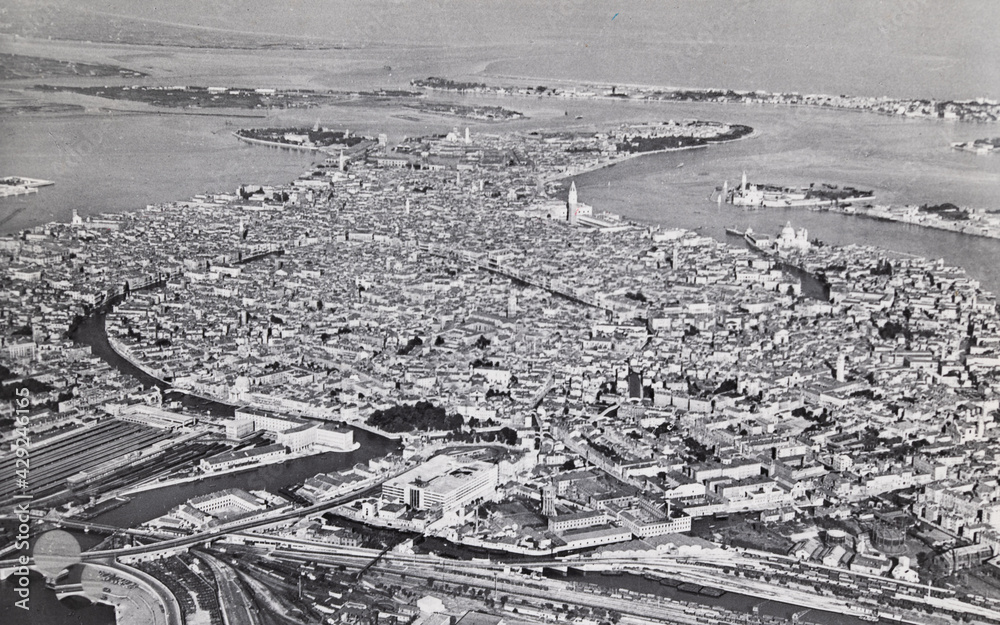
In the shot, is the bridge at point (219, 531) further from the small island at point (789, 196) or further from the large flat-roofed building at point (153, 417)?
the small island at point (789, 196)

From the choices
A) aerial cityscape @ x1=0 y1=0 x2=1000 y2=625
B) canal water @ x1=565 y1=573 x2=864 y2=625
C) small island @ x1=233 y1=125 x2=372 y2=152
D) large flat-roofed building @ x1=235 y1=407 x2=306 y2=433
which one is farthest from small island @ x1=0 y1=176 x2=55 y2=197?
canal water @ x1=565 y1=573 x2=864 y2=625

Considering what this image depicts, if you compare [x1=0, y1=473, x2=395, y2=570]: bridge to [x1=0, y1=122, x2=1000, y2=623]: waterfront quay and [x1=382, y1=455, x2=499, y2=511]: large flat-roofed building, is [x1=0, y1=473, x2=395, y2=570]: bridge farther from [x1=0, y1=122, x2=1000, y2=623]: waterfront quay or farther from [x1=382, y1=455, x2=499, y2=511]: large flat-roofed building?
[x1=382, y1=455, x2=499, y2=511]: large flat-roofed building

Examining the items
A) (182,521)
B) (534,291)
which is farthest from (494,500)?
(534,291)

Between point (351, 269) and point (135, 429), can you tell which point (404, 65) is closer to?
point (351, 269)

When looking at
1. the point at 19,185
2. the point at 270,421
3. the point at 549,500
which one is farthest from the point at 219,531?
the point at 19,185

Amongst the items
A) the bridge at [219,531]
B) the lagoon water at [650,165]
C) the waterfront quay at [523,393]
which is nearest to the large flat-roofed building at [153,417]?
the waterfront quay at [523,393]
